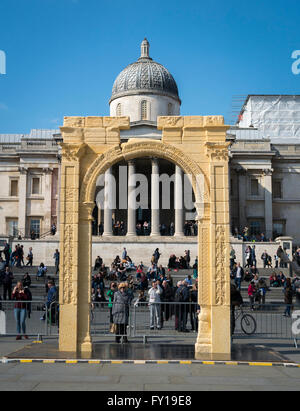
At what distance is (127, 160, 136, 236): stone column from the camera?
4103 centimetres

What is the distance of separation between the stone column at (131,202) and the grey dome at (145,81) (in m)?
11.0

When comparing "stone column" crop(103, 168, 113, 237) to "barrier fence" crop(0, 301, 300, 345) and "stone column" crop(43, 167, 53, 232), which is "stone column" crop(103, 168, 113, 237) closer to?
"stone column" crop(43, 167, 53, 232)

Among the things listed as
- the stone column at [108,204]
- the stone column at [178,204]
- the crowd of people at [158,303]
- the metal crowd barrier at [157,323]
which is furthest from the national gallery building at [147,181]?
the metal crowd barrier at [157,323]

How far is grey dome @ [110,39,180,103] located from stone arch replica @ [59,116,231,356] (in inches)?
1477

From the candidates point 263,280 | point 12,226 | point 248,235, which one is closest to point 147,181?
point 248,235

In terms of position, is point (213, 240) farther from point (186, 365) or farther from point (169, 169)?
point (169, 169)

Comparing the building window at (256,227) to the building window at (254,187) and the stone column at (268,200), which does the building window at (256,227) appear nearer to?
the stone column at (268,200)

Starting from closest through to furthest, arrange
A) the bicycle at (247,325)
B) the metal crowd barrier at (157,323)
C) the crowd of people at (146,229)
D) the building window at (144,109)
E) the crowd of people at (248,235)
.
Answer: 1. the metal crowd barrier at (157,323)
2. the bicycle at (247,325)
3. the crowd of people at (146,229)
4. the crowd of people at (248,235)
5. the building window at (144,109)

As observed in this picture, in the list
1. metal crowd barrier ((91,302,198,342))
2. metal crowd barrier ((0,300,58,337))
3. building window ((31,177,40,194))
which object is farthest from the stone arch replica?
building window ((31,177,40,194))

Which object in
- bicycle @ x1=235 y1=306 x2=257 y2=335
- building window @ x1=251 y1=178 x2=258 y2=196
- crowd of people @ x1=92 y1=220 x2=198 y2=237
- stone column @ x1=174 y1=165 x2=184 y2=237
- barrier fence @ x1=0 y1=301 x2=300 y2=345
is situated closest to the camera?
barrier fence @ x1=0 y1=301 x2=300 y2=345

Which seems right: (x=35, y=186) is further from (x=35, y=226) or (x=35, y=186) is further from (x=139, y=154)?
(x=139, y=154)

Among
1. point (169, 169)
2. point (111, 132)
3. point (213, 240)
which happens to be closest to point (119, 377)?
point (213, 240)

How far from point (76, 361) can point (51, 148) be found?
127ft

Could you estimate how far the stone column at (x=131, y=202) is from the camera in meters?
41.0
